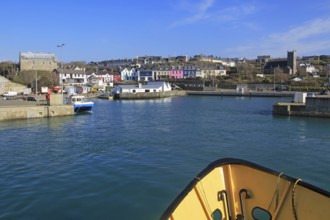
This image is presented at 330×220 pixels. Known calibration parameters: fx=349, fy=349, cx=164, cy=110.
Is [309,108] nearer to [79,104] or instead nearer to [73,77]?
[79,104]

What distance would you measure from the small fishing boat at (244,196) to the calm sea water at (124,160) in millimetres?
4892

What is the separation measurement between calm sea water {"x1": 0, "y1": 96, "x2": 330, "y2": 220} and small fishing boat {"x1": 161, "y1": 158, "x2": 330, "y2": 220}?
489 centimetres

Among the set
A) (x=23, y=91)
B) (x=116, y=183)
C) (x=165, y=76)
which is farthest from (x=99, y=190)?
(x=165, y=76)

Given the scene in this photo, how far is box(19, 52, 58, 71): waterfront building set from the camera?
412 feet

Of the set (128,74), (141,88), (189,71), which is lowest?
(141,88)

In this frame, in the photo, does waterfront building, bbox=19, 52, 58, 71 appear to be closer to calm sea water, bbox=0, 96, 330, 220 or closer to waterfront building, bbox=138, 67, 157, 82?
waterfront building, bbox=138, 67, 157, 82

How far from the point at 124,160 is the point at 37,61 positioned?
118 m

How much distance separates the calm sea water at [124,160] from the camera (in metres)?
12.6

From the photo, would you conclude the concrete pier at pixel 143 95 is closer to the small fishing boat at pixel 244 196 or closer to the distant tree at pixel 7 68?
the distant tree at pixel 7 68

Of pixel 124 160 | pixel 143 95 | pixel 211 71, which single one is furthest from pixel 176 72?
pixel 124 160

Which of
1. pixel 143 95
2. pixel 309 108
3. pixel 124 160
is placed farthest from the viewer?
pixel 143 95

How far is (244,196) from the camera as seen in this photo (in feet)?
22.5

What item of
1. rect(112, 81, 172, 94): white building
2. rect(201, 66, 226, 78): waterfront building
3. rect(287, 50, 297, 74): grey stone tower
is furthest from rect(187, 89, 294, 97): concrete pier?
rect(287, 50, 297, 74): grey stone tower

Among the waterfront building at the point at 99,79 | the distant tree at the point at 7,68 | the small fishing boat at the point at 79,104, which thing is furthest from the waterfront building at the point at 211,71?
the small fishing boat at the point at 79,104
